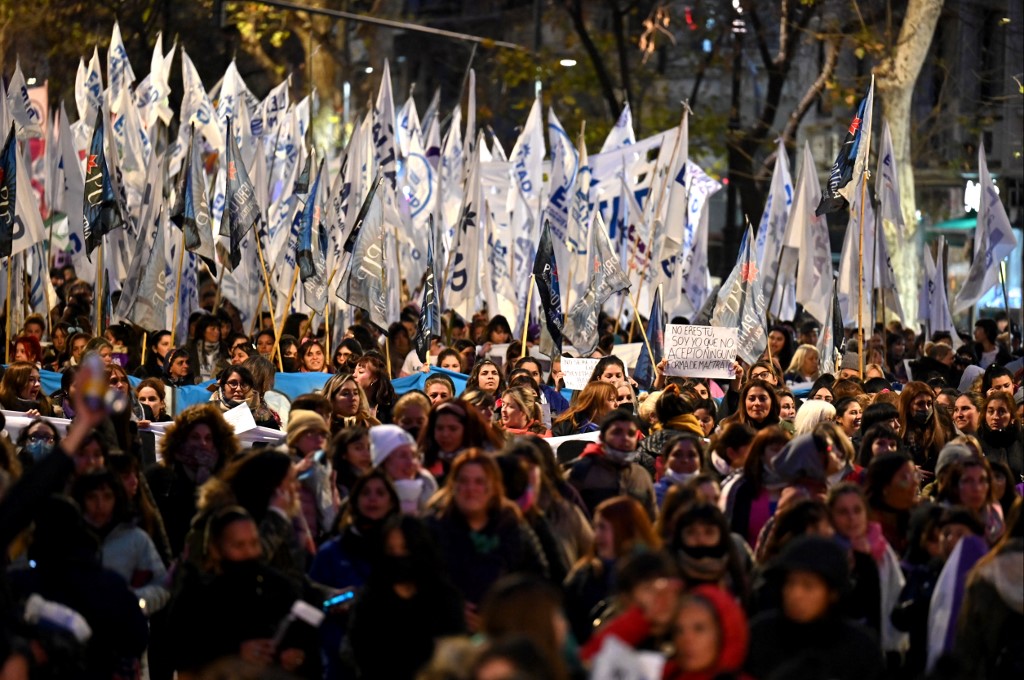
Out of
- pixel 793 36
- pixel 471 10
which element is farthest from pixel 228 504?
pixel 471 10

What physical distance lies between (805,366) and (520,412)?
5471mm

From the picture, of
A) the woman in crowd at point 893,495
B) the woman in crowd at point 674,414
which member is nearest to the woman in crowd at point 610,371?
the woman in crowd at point 674,414

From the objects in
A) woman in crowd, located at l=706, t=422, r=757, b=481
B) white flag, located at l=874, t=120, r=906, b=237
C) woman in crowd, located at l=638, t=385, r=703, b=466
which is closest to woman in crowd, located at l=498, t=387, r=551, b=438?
woman in crowd, located at l=638, t=385, r=703, b=466

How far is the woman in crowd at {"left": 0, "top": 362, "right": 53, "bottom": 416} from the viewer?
11866mm

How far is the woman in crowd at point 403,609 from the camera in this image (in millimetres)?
6621

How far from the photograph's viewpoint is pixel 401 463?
8227 mm

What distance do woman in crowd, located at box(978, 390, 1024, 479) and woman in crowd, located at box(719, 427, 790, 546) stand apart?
3.25m

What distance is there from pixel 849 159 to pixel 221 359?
18.0 ft

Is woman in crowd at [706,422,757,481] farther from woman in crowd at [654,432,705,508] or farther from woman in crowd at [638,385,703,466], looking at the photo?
woman in crowd at [638,385,703,466]

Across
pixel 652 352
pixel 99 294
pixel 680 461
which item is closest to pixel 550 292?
pixel 652 352

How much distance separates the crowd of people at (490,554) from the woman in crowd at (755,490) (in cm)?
1

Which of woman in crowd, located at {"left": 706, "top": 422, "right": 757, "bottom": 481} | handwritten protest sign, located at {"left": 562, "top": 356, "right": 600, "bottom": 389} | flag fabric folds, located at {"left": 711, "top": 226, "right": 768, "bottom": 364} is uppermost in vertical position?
flag fabric folds, located at {"left": 711, "top": 226, "right": 768, "bottom": 364}

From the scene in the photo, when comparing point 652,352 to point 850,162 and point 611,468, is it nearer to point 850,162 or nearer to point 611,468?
point 850,162

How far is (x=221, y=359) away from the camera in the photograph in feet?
51.6
